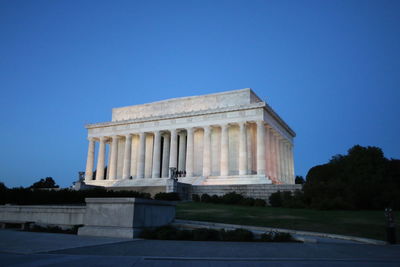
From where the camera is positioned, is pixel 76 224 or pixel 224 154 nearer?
pixel 76 224

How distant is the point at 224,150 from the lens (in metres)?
54.0

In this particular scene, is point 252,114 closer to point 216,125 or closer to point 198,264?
point 216,125

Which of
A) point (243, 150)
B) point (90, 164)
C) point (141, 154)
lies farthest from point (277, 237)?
point (90, 164)

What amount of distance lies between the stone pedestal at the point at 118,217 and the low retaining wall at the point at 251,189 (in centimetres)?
2534

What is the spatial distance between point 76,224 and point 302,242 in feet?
36.2

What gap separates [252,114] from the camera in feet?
172

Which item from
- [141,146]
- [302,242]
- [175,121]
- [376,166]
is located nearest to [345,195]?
[302,242]

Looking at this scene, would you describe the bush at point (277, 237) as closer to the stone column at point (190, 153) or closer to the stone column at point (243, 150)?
the stone column at point (243, 150)

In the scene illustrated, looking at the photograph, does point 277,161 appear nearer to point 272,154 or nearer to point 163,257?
point 272,154

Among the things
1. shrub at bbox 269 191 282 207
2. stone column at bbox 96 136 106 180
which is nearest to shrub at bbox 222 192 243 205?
shrub at bbox 269 191 282 207

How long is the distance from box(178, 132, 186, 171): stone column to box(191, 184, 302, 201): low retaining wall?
56.3 ft

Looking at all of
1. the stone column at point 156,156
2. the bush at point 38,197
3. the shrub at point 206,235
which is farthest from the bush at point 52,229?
the stone column at point 156,156

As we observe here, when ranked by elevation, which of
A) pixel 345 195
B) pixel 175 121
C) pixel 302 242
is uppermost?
pixel 175 121

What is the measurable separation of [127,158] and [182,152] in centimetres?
1012
